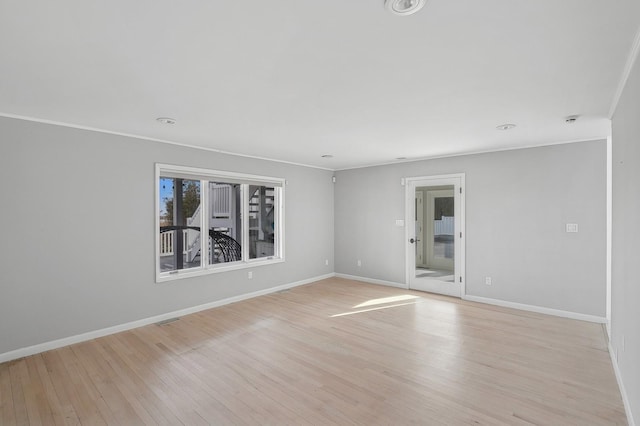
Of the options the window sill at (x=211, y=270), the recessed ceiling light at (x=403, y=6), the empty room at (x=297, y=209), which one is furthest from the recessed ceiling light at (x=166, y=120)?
the recessed ceiling light at (x=403, y=6)

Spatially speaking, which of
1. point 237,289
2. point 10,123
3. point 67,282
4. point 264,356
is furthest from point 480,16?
point 237,289

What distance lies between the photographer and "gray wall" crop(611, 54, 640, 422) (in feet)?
6.46

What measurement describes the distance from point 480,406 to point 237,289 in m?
3.91

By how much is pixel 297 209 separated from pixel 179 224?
2.35 metres

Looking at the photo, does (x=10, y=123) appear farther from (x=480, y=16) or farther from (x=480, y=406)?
(x=480, y=406)

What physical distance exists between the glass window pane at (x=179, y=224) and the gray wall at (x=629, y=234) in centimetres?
483

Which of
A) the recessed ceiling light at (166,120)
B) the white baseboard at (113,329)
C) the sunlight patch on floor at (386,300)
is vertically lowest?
the sunlight patch on floor at (386,300)

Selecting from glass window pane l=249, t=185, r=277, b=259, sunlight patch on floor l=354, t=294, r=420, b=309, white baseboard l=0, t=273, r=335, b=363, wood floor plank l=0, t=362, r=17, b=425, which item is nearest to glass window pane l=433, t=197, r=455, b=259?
sunlight patch on floor l=354, t=294, r=420, b=309

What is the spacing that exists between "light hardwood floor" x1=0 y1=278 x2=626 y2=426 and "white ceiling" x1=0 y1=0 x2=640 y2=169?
8.25 feet

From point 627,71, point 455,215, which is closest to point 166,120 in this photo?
point 627,71

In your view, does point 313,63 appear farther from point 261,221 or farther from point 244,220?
point 261,221

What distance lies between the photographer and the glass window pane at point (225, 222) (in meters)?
5.13

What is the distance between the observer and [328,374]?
9.57 feet

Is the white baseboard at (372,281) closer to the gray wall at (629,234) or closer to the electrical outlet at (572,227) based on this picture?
the electrical outlet at (572,227)
